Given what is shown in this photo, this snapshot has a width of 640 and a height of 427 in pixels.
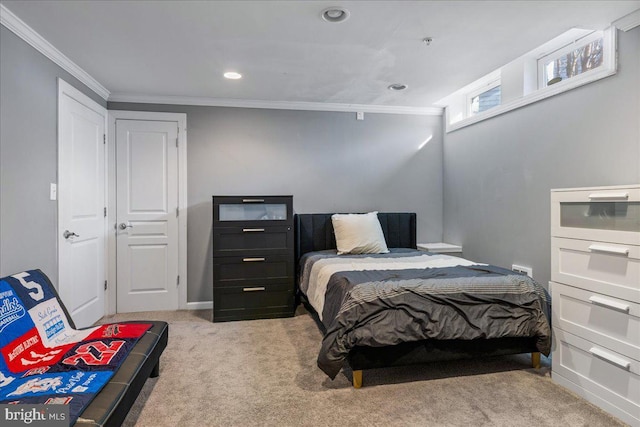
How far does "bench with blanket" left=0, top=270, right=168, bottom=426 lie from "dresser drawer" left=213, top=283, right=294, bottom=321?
3.79 ft

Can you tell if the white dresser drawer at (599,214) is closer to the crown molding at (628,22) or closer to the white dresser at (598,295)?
the white dresser at (598,295)

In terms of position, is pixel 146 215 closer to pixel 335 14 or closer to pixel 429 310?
pixel 335 14

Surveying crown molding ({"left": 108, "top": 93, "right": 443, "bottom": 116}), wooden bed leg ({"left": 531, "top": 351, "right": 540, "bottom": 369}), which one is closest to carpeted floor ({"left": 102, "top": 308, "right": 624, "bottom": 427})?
wooden bed leg ({"left": 531, "top": 351, "right": 540, "bottom": 369})

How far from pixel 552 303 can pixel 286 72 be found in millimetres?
2752

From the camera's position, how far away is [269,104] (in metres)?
4.09

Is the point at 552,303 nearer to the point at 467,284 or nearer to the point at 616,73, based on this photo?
the point at 467,284

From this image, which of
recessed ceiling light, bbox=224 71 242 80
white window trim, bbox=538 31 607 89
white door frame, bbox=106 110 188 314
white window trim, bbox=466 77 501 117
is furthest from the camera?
white door frame, bbox=106 110 188 314

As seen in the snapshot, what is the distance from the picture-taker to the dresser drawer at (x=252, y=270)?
139 inches

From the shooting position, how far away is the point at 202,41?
2555 millimetres

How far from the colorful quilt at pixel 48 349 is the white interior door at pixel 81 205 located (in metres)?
0.81

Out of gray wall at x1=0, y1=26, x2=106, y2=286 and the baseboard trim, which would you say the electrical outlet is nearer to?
the baseboard trim

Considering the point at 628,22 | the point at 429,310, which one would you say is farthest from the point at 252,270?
the point at 628,22

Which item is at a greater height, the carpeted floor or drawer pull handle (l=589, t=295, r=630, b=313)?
drawer pull handle (l=589, t=295, r=630, b=313)

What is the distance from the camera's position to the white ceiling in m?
2.15
